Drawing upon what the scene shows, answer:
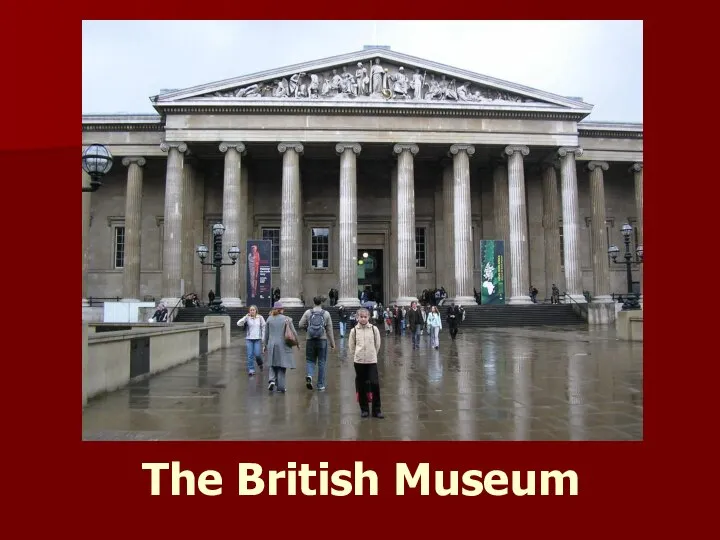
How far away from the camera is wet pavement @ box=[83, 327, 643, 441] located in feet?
21.1

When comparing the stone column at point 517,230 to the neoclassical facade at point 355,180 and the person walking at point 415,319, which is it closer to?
the neoclassical facade at point 355,180

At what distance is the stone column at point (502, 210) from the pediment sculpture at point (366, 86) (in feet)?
15.3

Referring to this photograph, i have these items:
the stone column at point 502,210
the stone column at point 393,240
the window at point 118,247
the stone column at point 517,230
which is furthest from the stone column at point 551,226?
the window at point 118,247

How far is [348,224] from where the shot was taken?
32.0 m

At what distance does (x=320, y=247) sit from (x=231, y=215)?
26.6ft

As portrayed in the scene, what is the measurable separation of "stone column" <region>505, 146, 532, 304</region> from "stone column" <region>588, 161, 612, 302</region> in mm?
6197

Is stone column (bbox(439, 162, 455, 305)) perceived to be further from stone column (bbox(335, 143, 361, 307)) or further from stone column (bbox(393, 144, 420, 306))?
stone column (bbox(335, 143, 361, 307))

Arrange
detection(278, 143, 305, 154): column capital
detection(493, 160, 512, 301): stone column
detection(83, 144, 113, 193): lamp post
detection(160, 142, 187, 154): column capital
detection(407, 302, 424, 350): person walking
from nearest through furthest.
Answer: detection(83, 144, 113, 193): lamp post, detection(407, 302, 424, 350): person walking, detection(160, 142, 187, 154): column capital, detection(278, 143, 305, 154): column capital, detection(493, 160, 512, 301): stone column

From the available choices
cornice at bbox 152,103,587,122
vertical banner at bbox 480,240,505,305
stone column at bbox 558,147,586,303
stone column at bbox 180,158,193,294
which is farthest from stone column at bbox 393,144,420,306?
stone column at bbox 180,158,193,294

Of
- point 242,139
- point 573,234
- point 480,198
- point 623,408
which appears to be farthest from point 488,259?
point 623,408

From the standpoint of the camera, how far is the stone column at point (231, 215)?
3128 cm

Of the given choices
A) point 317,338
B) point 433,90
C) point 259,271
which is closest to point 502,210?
point 433,90

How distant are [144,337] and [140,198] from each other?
26.5m
